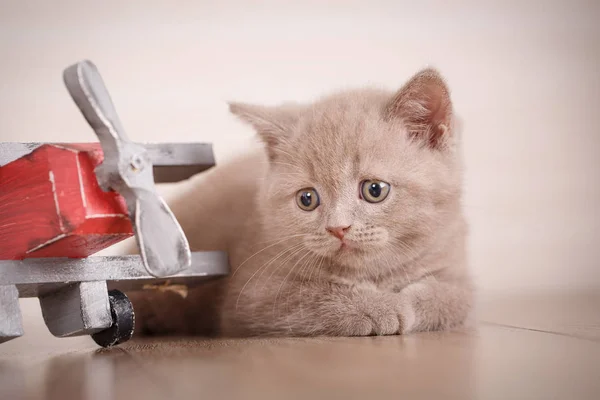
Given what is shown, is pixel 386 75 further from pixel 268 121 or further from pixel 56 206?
pixel 56 206

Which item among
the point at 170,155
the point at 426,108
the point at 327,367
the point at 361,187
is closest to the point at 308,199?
the point at 361,187

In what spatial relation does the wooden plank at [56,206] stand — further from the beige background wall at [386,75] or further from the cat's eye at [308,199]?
the beige background wall at [386,75]

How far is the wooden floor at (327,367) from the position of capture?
0.87 meters

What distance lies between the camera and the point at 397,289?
1.60 m

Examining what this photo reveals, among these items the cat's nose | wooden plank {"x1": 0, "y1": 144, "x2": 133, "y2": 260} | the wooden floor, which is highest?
wooden plank {"x1": 0, "y1": 144, "x2": 133, "y2": 260}

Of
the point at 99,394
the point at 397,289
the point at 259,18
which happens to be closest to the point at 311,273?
the point at 397,289

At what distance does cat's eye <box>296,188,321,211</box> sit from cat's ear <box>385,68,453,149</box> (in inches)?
9.6

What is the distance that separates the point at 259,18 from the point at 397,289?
5.11 ft

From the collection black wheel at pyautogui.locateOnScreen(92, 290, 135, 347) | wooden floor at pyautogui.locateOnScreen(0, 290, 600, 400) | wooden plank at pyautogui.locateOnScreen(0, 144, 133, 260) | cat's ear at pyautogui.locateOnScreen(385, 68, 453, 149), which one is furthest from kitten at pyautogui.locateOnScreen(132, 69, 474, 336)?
wooden plank at pyautogui.locateOnScreen(0, 144, 133, 260)

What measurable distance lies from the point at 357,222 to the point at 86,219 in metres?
0.60

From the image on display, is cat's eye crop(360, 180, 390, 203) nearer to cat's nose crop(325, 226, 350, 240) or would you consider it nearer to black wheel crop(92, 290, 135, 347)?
cat's nose crop(325, 226, 350, 240)

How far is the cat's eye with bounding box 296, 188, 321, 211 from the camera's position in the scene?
1.58m

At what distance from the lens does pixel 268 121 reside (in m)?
1.69

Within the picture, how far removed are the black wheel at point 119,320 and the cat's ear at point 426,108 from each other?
0.71 meters
